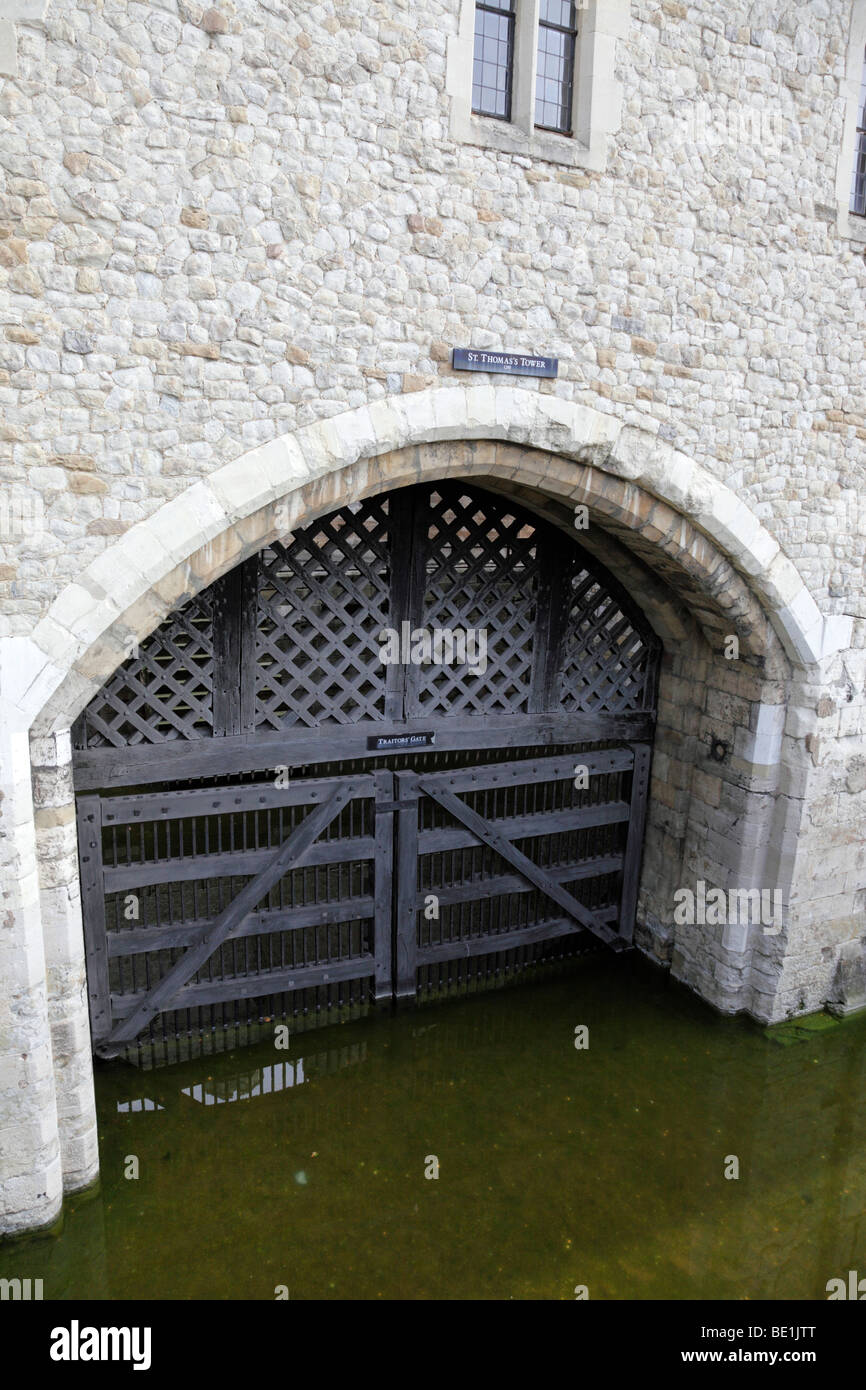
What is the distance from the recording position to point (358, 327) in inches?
188

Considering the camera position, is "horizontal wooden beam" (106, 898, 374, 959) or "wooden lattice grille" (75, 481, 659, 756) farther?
"horizontal wooden beam" (106, 898, 374, 959)

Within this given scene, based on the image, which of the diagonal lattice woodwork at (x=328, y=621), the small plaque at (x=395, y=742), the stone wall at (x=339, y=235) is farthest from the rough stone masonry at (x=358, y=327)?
the small plaque at (x=395, y=742)

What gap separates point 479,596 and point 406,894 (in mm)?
2172

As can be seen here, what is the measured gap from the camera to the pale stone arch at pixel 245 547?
4512 mm

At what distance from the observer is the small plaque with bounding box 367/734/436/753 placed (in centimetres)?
648

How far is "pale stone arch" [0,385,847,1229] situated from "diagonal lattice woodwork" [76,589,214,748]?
94cm

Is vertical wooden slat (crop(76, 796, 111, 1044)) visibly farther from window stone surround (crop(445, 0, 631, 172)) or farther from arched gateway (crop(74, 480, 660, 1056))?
window stone surround (crop(445, 0, 631, 172))

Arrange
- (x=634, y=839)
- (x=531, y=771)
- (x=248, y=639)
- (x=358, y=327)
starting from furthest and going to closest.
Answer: (x=634, y=839), (x=531, y=771), (x=248, y=639), (x=358, y=327)

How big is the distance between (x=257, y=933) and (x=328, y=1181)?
170 centimetres

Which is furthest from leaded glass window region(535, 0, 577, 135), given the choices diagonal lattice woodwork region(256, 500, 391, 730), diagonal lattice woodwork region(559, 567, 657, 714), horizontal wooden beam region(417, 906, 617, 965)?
horizontal wooden beam region(417, 906, 617, 965)

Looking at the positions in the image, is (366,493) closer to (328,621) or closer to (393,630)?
(328,621)

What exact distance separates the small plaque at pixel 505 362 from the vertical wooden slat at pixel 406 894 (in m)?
2.82

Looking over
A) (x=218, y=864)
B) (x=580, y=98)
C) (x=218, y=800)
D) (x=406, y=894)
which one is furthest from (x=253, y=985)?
(x=580, y=98)

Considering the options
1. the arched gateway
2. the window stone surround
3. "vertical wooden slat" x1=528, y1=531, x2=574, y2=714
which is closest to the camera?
the window stone surround
